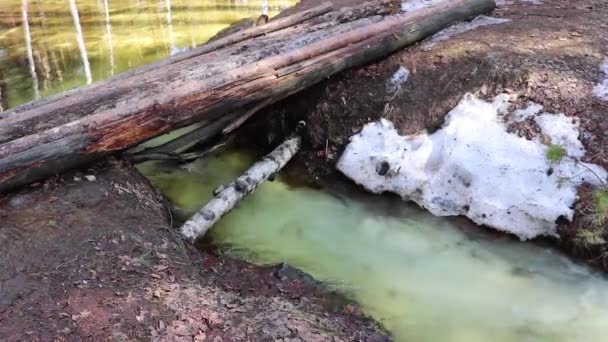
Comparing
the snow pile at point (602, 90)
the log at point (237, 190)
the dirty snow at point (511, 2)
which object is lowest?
the log at point (237, 190)

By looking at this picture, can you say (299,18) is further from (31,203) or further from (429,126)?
(31,203)

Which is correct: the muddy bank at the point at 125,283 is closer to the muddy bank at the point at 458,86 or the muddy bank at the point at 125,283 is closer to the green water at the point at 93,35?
the muddy bank at the point at 458,86

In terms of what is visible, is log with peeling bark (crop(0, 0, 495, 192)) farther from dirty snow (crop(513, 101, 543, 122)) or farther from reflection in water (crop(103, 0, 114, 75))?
reflection in water (crop(103, 0, 114, 75))

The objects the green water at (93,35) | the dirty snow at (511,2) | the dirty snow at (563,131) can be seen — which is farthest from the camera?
the green water at (93,35)

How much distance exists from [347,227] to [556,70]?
273 centimetres

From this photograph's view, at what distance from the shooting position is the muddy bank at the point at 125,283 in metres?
3.34

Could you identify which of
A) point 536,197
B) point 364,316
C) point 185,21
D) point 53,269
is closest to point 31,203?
point 53,269

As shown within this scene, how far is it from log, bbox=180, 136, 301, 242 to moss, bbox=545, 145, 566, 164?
2718 millimetres

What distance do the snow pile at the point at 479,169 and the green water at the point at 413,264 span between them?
0.20 meters

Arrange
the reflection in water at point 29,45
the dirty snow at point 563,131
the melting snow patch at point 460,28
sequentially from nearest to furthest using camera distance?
the dirty snow at point 563,131 < the melting snow patch at point 460,28 < the reflection in water at point 29,45

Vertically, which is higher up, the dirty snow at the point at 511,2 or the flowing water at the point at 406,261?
the dirty snow at the point at 511,2

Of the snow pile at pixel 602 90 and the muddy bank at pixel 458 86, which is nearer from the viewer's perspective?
the snow pile at pixel 602 90

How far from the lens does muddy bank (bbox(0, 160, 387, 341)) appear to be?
132 inches

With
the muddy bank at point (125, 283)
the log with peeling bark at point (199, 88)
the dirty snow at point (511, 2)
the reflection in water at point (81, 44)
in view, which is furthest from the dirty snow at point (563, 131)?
the reflection in water at point (81, 44)
